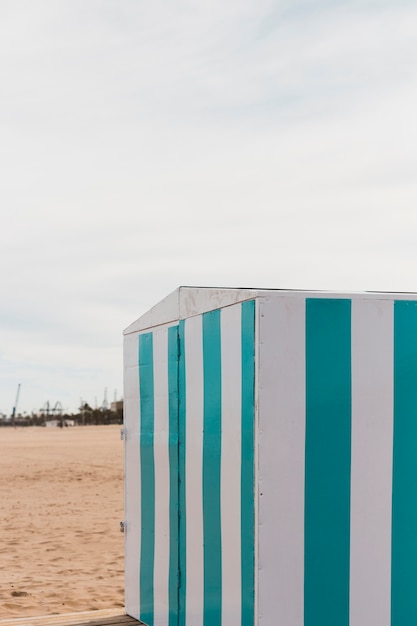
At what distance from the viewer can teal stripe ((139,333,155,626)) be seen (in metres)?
5.38

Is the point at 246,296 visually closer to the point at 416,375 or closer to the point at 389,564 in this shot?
the point at 416,375

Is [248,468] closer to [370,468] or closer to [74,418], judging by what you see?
[370,468]

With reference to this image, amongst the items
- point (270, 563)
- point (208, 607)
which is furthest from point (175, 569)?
point (270, 563)

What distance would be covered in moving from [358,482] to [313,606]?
2.01ft

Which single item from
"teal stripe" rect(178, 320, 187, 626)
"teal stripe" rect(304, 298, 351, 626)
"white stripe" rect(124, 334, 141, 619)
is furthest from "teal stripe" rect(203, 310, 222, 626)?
"white stripe" rect(124, 334, 141, 619)

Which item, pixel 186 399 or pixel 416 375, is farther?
pixel 186 399

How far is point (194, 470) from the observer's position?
4703 mm

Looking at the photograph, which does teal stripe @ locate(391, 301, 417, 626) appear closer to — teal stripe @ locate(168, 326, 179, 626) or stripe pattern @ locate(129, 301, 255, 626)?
stripe pattern @ locate(129, 301, 255, 626)

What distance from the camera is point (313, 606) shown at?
400 centimetres

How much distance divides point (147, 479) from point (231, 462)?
1.40 metres

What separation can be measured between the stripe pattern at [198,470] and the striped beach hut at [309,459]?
0.05ft

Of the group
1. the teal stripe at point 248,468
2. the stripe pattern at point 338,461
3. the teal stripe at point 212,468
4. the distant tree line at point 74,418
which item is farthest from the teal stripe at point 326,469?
the distant tree line at point 74,418

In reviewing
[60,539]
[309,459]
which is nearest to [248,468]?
[309,459]

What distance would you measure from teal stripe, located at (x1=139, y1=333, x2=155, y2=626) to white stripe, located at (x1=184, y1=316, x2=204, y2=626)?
0.62 m
